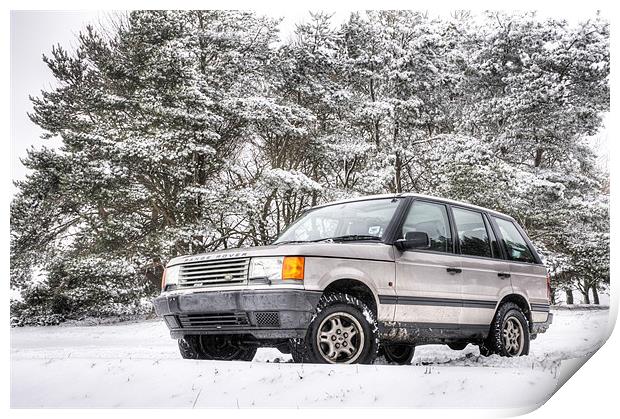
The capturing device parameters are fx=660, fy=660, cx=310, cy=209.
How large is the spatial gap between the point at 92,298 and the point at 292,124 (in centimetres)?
399

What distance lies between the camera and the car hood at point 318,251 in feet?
15.1

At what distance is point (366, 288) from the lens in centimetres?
492

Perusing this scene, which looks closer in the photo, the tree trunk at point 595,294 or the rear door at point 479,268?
the rear door at point 479,268

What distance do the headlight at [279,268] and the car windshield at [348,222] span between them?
2.90ft

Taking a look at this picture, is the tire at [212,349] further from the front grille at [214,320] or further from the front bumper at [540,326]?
the front bumper at [540,326]

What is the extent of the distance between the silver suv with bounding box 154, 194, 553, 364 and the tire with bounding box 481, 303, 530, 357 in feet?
0.04

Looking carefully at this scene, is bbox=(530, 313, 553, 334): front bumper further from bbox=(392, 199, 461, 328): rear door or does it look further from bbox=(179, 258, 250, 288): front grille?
bbox=(179, 258, 250, 288): front grille

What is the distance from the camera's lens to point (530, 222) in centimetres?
841

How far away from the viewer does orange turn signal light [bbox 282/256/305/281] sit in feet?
14.8

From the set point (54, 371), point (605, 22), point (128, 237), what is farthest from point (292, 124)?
point (54, 371)

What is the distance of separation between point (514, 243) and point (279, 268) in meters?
3.17

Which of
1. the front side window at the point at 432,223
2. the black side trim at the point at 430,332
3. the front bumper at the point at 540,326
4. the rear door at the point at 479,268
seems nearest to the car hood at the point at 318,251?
the front side window at the point at 432,223

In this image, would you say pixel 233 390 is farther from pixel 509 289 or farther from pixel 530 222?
pixel 530 222

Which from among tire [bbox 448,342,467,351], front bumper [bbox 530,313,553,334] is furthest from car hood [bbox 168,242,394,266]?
front bumper [bbox 530,313,553,334]
